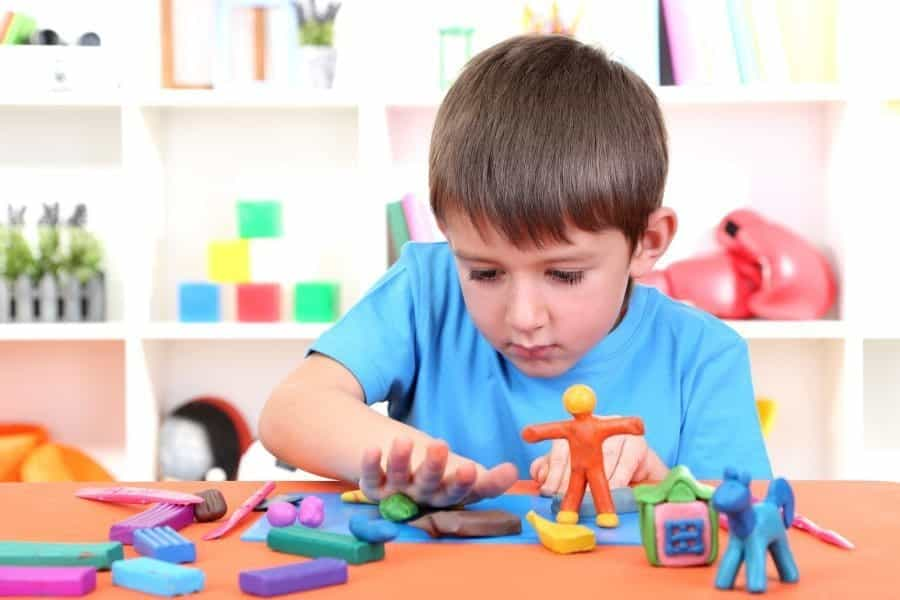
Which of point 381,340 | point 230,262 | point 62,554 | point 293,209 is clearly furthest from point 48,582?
point 293,209

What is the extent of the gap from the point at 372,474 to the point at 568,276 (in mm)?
276

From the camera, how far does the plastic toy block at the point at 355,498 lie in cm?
81

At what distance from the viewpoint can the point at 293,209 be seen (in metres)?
2.84

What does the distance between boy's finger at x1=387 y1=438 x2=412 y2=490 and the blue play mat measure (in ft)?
0.09

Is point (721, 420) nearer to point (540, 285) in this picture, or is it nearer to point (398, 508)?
point (540, 285)

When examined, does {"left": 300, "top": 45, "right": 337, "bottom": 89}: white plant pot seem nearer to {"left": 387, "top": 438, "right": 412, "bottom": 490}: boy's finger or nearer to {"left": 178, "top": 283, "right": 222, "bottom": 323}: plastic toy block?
{"left": 178, "top": 283, "right": 222, "bottom": 323}: plastic toy block

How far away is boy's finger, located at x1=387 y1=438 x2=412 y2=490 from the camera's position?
0.73 metres

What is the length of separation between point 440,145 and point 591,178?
0.45 feet

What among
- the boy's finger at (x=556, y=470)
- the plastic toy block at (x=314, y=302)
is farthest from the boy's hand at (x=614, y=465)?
the plastic toy block at (x=314, y=302)

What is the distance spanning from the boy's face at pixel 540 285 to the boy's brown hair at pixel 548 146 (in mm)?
11

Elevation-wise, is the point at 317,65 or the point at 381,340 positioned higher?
the point at 317,65

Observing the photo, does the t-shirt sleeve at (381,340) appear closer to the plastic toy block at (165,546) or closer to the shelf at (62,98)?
the plastic toy block at (165,546)

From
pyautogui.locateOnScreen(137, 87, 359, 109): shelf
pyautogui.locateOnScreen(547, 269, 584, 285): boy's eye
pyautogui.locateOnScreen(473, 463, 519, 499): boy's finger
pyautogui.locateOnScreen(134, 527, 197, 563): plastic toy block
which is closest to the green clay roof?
pyautogui.locateOnScreen(473, 463, 519, 499): boy's finger

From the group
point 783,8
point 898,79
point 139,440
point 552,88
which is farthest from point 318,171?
point 552,88
